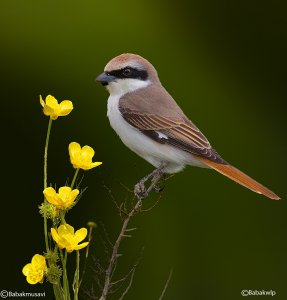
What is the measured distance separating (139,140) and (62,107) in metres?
0.79

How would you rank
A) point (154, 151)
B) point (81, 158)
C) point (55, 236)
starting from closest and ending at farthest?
1. point (55, 236)
2. point (81, 158)
3. point (154, 151)

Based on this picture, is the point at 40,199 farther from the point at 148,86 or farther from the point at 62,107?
the point at 62,107

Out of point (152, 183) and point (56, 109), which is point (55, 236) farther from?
point (152, 183)

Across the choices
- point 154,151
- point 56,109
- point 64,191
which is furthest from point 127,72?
point 64,191

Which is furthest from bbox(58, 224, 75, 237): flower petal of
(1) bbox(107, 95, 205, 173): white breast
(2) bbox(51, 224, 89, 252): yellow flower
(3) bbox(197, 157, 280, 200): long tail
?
(1) bbox(107, 95, 205, 173): white breast

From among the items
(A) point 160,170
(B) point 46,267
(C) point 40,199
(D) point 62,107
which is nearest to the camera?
(B) point 46,267

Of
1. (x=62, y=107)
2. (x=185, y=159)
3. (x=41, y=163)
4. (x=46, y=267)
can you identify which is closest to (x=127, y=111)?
(x=185, y=159)

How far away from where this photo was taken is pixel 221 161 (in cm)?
202

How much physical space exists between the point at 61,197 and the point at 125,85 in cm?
109

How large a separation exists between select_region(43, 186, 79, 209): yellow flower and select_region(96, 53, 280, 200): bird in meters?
0.79

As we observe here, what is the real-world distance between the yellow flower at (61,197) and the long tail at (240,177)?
726 mm

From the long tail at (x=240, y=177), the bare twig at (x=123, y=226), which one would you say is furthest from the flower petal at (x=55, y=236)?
the long tail at (x=240, y=177)

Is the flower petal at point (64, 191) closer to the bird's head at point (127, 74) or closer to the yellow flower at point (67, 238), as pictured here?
the yellow flower at point (67, 238)

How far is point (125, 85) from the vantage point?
2.19 meters
